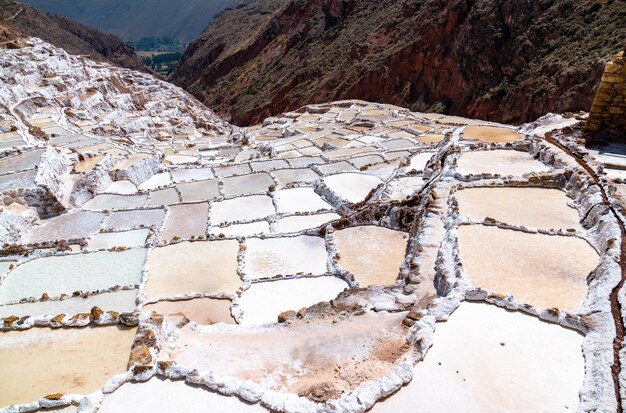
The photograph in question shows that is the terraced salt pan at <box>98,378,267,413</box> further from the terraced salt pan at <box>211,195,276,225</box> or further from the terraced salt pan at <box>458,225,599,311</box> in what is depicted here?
the terraced salt pan at <box>211,195,276,225</box>

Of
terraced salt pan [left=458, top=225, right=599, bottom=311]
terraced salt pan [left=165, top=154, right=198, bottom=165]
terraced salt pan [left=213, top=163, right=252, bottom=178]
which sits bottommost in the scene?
terraced salt pan [left=165, top=154, right=198, bottom=165]

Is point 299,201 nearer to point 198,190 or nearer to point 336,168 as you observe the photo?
point 336,168

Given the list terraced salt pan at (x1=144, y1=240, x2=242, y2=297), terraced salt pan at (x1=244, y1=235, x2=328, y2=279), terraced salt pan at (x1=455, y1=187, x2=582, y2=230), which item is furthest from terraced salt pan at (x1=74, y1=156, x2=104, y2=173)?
terraced salt pan at (x1=455, y1=187, x2=582, y2=230)

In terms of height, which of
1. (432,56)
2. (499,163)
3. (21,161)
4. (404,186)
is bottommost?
(21,161)

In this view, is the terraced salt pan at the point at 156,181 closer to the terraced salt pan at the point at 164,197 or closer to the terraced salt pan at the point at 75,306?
the terraced salt pan at the point at 164,197

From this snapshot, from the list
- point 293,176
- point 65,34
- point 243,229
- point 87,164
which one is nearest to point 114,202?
point 87,164

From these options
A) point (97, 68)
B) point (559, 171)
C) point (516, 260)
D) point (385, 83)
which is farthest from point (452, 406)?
point (97, 68)
